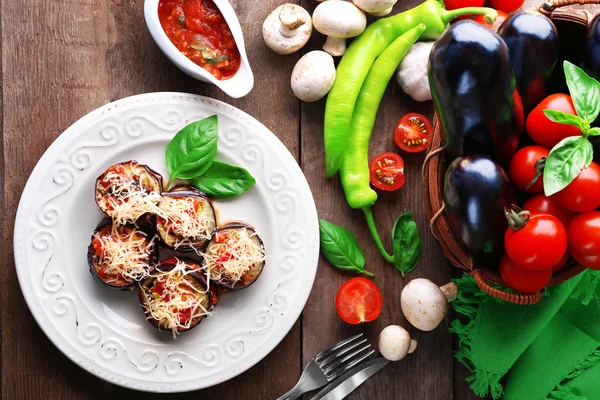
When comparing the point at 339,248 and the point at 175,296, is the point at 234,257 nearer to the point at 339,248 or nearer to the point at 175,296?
the point at 175,296

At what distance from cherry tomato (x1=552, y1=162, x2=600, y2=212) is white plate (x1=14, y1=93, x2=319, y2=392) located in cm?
84

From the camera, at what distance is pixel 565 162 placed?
68.2 inches

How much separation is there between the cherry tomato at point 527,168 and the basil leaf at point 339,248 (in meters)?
0.65

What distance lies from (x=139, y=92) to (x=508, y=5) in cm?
136

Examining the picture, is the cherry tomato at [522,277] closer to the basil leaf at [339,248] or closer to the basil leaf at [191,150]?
the basil leaf at [339,248]

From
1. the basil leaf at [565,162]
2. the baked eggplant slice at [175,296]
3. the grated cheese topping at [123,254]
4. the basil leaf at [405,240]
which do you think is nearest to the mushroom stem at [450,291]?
the basil leaf at [405,240]

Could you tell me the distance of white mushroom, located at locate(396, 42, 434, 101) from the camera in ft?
7.69

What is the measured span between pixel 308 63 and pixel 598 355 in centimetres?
145

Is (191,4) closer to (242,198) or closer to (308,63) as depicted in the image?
(308,63)

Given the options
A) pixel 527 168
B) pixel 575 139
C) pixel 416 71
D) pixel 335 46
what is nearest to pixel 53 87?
pixel 335 46

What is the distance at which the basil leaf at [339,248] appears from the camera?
2.37 metres

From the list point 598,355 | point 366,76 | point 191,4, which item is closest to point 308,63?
point 366,76

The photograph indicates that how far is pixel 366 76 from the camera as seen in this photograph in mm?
2379

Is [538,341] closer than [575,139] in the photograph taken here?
No
